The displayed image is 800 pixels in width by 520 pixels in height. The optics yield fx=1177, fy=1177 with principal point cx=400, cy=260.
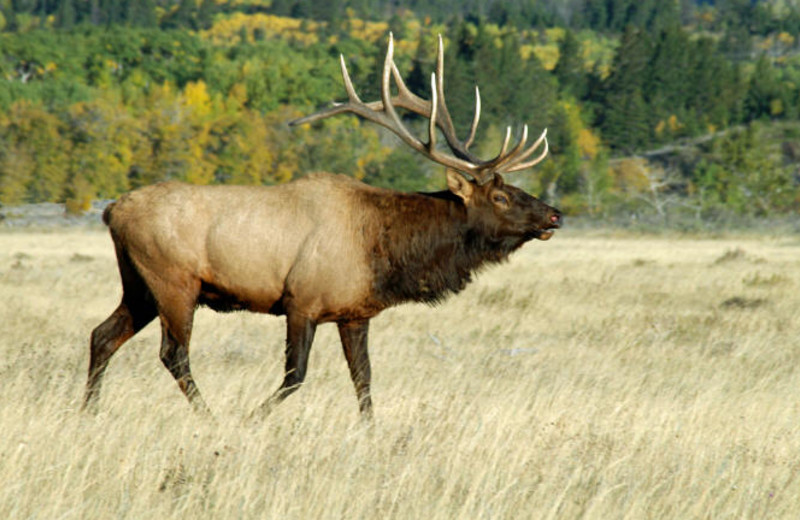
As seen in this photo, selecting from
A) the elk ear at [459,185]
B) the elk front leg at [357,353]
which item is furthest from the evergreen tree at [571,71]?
the elk front leg at [357,353]

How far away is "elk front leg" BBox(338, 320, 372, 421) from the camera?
727 cm

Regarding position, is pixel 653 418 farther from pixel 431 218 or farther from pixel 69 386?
pixel 69 386

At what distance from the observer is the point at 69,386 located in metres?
7.57

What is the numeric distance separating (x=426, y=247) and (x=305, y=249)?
0.84 m

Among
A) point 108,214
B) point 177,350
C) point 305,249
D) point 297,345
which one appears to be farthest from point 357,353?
point 108,214

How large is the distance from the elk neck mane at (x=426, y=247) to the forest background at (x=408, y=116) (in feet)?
143

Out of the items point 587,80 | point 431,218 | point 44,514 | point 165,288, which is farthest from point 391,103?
point 587,80

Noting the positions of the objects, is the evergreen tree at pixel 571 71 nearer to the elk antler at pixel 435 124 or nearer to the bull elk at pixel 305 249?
the elk antler at pixel 435 124

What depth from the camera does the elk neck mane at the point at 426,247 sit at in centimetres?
745

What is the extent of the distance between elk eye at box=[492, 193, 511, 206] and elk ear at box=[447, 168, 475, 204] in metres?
0.17

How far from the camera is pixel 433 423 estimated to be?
20.7 feet

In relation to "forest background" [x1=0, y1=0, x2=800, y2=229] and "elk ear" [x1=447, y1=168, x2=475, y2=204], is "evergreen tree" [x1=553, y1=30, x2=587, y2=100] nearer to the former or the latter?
"forest background" [x1=0, y1=0, x2=800, y2=229]

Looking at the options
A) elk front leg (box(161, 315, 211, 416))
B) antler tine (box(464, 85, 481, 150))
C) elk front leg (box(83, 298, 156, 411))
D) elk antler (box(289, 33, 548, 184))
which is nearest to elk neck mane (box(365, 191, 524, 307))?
elk antler (box(289, 33, 548, 184))

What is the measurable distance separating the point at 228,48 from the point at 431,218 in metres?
169
